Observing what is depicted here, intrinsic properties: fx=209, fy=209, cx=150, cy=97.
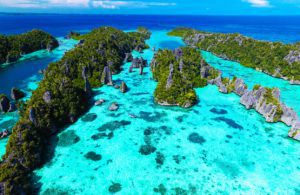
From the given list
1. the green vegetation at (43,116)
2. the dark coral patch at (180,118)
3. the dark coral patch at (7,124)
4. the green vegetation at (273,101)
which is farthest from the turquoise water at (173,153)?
the dark coral patch at (7,124)

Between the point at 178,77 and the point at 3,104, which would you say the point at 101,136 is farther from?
the point at 178,77

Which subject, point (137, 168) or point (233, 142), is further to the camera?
point (233, 142)

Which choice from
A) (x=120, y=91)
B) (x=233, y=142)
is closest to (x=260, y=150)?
(x=233, y=142)

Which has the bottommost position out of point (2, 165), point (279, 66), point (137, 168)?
point (137, 168)

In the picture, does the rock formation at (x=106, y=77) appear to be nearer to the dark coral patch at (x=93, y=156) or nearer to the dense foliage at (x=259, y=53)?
the dark coral patch at (x=93, y=156)

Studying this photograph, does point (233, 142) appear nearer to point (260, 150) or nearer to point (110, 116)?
point (260, 150)

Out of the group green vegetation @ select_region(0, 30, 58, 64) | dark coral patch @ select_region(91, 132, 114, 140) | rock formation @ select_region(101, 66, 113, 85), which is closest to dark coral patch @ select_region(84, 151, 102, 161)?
dark coral patch @ select_region(91, 132, 114, 140)
